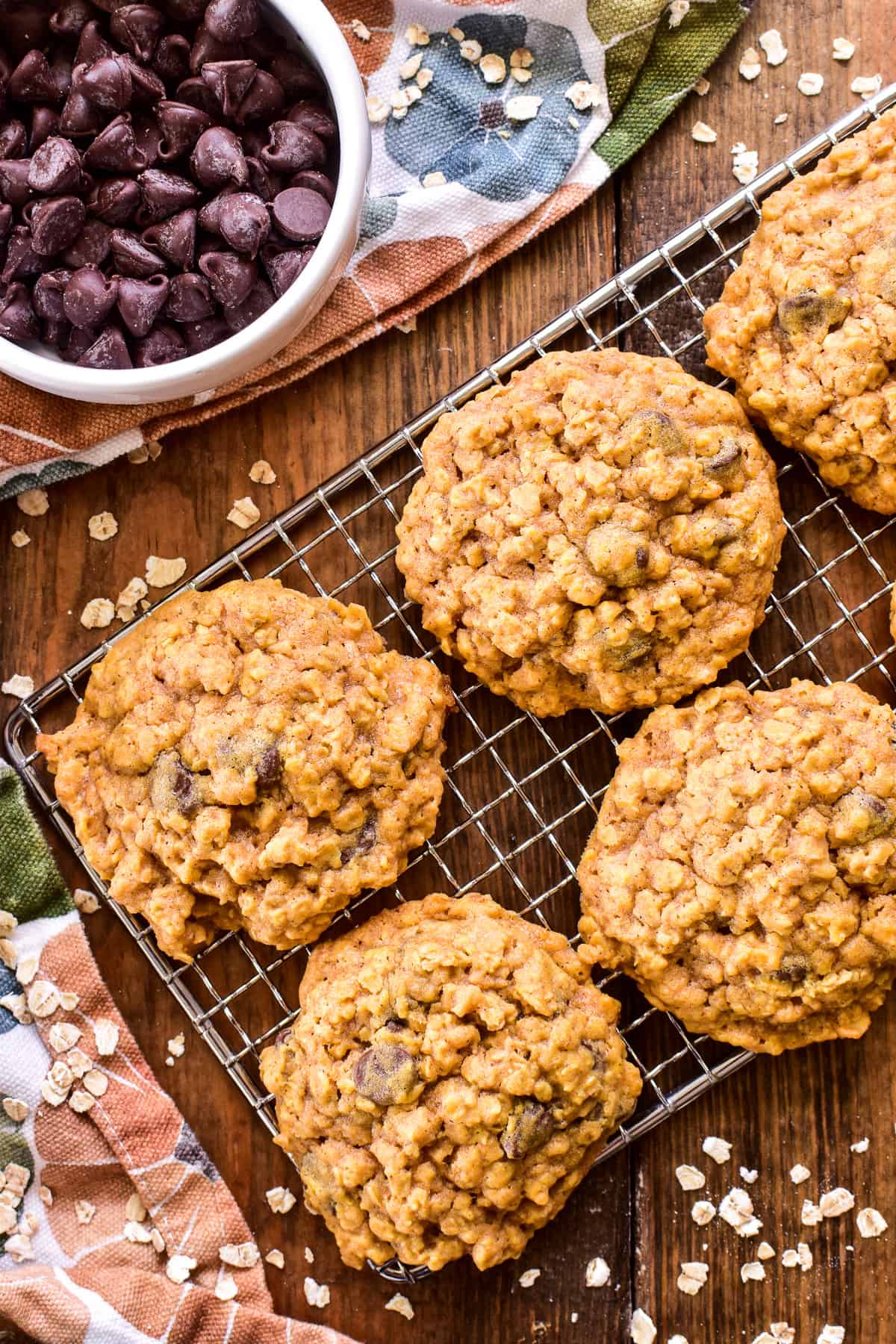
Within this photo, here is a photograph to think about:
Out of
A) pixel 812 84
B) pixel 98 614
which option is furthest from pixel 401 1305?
pixel 812 84

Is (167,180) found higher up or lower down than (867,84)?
higher up

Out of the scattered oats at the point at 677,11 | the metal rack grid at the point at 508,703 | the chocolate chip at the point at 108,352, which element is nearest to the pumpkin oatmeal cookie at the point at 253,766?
the metal rack grid at the point at 508,703

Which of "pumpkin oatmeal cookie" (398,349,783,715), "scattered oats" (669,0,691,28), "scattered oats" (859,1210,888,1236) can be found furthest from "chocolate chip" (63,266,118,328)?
"scattered oats" (859,1210,888,1236)

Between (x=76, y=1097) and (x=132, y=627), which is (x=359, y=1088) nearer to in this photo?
(x=76, y=1097)

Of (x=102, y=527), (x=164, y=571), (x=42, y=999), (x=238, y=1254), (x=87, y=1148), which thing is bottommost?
(x=238, y=1254)

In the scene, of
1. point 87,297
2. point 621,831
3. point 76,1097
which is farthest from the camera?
point 76,1097

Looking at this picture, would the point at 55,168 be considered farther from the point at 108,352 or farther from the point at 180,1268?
the point at 180,1268

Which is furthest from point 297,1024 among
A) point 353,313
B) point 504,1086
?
point 353,313
